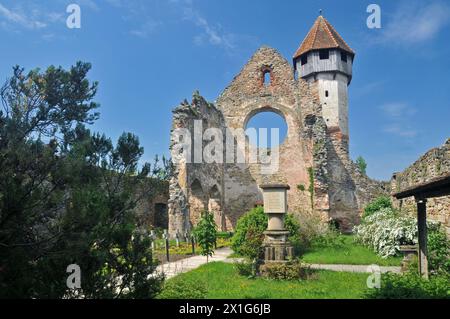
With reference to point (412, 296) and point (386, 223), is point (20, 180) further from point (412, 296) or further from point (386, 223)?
point (386, 223)

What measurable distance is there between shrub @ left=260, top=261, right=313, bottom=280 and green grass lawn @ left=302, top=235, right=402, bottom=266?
7.91 ft

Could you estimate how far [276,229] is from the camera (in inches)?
404

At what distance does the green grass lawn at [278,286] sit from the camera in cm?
707

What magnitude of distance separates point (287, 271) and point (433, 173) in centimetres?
705

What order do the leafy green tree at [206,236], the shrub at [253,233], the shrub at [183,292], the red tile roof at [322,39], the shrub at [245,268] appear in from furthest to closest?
the red tile roof at [322,39]
the leafy green tree at [206,236]
the shrub at [253,233]
the shrub at [245,268]
the shrub at [183,292]

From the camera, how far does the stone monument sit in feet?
32.1

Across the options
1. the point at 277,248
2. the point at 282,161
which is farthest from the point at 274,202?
the point at 282,161

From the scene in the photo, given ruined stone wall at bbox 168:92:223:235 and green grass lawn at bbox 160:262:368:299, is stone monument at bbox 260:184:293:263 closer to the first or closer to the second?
green grass lawn at bbox 160:262:368:299

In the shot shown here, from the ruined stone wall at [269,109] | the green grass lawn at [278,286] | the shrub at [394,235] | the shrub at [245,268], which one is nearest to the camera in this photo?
the green grass lawn at [278,286]

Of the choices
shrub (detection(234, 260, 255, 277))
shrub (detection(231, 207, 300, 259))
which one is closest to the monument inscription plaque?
shrub (detection(231, 207, 300, 259))

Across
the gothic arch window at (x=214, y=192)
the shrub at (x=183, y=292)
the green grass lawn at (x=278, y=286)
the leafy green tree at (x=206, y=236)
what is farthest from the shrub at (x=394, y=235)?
the gothic arch window at (x=214, y=192)

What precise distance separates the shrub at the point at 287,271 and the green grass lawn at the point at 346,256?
2.41m

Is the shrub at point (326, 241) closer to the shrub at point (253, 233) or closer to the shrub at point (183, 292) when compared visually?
the shrub at point (253, 233)

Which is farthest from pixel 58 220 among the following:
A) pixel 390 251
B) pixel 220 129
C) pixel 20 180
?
pixel 220 129
